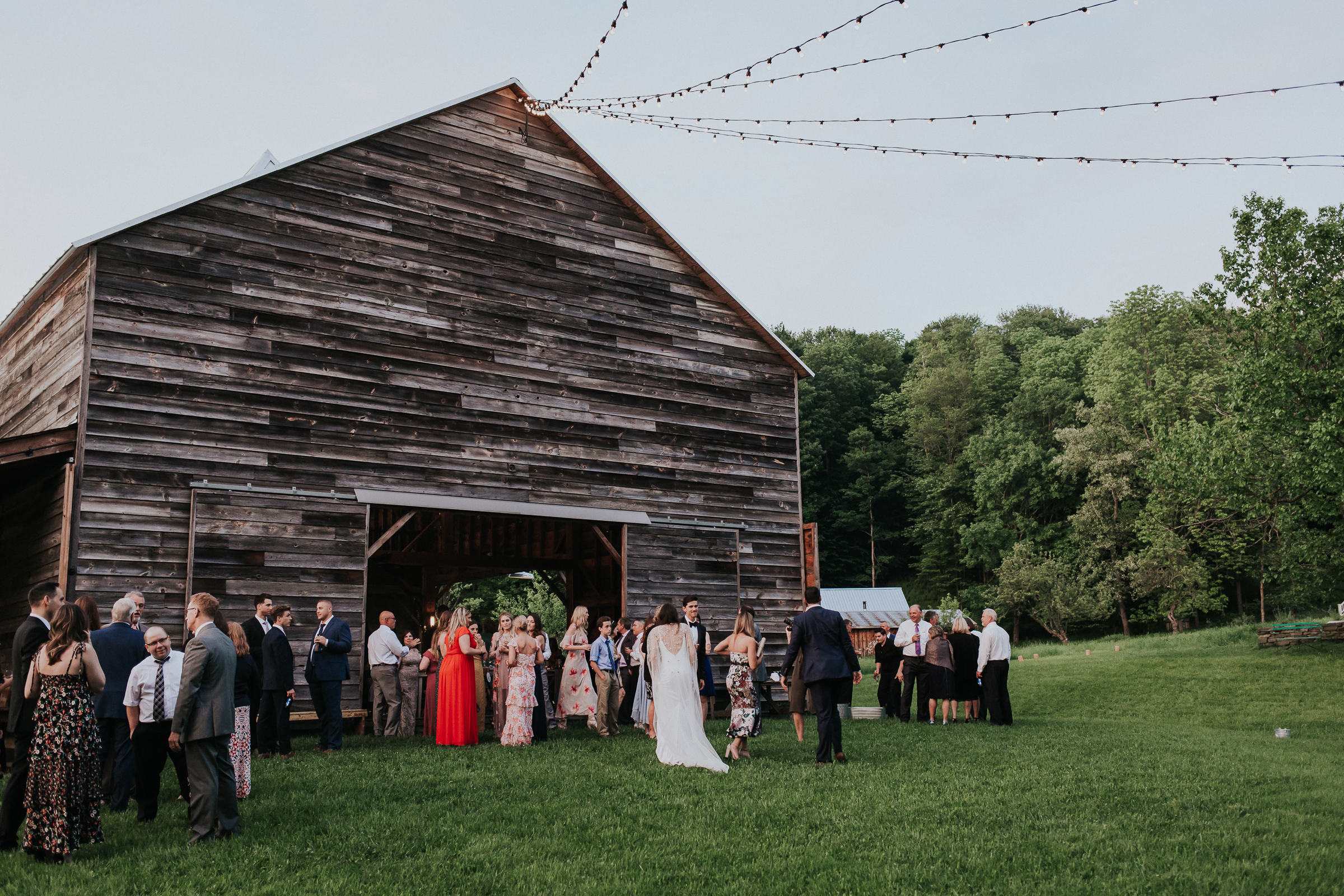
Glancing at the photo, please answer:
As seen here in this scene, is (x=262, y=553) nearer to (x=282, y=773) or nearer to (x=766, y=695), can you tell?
(x=282, y=773)

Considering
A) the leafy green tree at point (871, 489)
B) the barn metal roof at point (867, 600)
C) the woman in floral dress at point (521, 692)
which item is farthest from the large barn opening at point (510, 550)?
the leafy green tree at point (871, 489)

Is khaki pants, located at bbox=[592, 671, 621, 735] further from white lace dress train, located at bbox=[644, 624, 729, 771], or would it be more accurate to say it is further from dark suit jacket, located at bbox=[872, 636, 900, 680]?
dark suit jacket, located at bbox=[872, 636, 900, 680]

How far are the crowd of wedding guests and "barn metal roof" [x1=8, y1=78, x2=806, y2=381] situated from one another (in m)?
4.65

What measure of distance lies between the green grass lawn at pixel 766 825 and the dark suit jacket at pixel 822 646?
88cm

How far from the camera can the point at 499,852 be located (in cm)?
620

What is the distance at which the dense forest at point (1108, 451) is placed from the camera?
23.5 metres

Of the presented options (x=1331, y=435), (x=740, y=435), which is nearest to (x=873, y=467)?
(x=1331, y=435)

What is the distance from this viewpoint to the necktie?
25.1ft

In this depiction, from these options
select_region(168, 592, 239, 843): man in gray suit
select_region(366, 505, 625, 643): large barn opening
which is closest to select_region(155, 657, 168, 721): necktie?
select_region(168, 592, 239, 843): man in gray suit

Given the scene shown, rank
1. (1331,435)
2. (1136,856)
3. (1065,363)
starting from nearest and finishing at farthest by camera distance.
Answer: (1136,856) → (1331,435) → (1065,363)

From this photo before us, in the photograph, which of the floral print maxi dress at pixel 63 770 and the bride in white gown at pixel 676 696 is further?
the bride in white gown at pixel 676 696

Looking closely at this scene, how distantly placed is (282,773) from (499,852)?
3.98 m

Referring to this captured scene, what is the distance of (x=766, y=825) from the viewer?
689 cm

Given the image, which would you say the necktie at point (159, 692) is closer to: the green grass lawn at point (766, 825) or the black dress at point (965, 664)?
the green grass lawn at point (766, 825)
